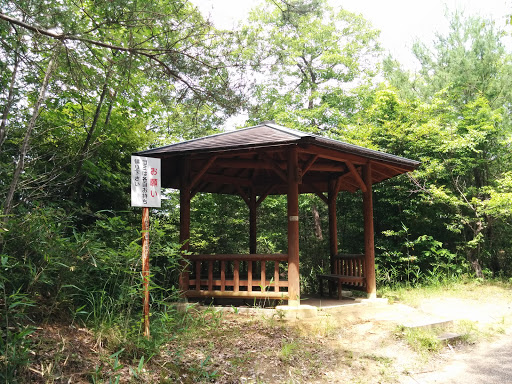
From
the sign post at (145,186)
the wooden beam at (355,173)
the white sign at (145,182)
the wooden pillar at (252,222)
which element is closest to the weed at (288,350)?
the sign post at (145,186)

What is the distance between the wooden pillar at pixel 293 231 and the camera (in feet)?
19.8

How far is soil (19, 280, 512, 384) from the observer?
311cm

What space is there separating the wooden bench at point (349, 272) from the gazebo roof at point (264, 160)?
5.61 ft

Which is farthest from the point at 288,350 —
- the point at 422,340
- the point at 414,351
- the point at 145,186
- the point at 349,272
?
the point at 349,272

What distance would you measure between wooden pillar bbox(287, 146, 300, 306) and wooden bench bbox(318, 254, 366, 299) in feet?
5.71

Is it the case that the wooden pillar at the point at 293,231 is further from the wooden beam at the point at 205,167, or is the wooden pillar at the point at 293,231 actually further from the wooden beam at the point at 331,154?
the wooden beam at the point at 205,167

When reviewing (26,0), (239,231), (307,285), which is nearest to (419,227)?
(307,285)

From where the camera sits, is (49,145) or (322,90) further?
(322,90)

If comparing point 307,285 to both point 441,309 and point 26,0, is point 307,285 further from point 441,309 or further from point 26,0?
point 26,0

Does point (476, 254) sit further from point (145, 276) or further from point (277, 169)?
point (145, 276)

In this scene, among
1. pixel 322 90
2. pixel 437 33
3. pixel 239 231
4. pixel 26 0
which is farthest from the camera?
pixel 322 90

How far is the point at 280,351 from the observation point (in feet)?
14.5

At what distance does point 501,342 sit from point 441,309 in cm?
183

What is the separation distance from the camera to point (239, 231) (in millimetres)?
11812
